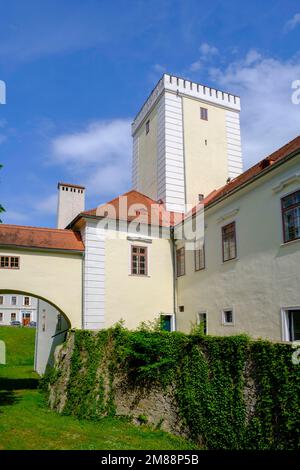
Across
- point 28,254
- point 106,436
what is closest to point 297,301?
point 106,436

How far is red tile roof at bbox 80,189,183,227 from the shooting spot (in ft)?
59.2

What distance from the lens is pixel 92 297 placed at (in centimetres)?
1670

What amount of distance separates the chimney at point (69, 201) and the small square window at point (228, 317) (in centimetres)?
1086

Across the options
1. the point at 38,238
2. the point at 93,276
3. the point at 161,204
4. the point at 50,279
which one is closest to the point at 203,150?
the point at 161,204

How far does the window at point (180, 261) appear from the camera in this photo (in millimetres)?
18422

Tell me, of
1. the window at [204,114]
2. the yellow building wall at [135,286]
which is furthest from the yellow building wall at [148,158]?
the yellow building wall at [135,286]

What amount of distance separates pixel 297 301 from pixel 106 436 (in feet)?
20.0

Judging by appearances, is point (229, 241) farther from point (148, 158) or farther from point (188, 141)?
point (148, 158)

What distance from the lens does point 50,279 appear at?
1616cm

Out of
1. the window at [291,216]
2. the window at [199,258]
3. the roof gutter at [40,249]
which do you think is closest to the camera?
the window at [291,216]

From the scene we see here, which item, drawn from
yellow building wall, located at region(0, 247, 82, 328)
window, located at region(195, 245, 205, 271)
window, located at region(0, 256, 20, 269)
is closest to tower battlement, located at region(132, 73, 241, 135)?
window, located at region(195, 245, 205, 271)

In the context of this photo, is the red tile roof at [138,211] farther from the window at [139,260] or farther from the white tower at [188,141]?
the window at [139,260]

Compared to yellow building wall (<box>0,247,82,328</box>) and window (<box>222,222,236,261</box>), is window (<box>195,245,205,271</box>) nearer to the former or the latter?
window (<box>222,222,236,261</box>)
